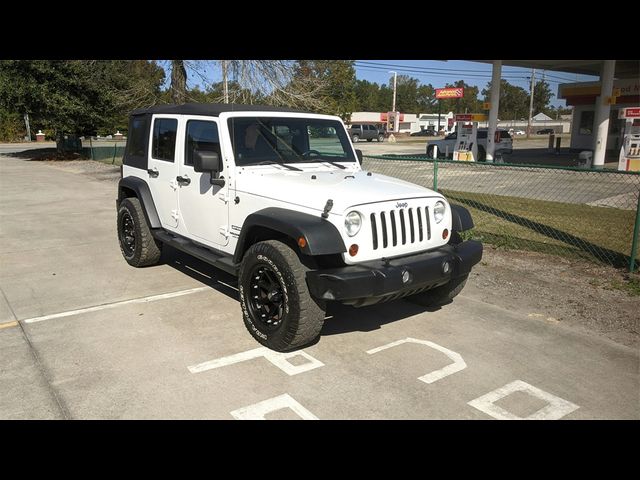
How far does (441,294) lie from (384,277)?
157cm

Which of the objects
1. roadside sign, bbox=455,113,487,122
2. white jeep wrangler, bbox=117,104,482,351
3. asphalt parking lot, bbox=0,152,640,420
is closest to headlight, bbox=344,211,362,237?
white jeep wrangler, bbox=117,104,482,351

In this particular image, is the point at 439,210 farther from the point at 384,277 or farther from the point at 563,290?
the point at 563,290

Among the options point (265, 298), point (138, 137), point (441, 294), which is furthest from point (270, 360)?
point (138, 137)

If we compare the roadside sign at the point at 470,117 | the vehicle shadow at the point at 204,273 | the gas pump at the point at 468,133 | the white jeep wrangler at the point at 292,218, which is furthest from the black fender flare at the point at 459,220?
the roadside sign at the point at 470,117

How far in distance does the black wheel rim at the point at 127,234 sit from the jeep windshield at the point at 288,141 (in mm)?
2520

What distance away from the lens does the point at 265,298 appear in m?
4.24

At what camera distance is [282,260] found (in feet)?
12.8

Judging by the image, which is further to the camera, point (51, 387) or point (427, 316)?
point (427, 316)

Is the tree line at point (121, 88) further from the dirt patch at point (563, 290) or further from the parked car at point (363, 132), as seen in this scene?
the parked car at point (363, 132)

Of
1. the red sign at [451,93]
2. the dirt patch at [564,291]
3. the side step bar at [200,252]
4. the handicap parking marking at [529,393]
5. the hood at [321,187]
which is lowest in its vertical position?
the handicap parking marking at [529,393]

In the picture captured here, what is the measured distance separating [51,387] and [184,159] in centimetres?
272

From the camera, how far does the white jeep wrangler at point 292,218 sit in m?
3.84

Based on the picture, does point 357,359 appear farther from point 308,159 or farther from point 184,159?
point 184,159
